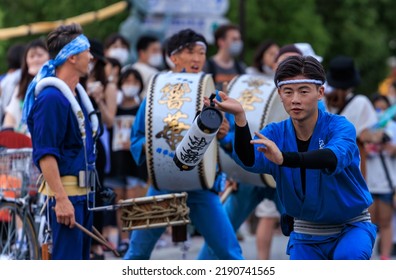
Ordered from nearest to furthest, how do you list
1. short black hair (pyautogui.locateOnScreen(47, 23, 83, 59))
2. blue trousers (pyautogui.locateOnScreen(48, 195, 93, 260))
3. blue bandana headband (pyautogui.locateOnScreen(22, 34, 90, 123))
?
blue trousers (pyautogui.locateOnScreen(48, 195, 93, 260)), blue bandana headband (pyautogui.locateOnScreen(22, 34, 90, 123)), short black hair (pyautogui.locateOnScreen(47, 23, 83, 59))

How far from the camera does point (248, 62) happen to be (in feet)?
105

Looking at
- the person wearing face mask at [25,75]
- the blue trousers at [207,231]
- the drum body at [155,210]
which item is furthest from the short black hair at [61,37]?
the person wearing face mask at [25,75]

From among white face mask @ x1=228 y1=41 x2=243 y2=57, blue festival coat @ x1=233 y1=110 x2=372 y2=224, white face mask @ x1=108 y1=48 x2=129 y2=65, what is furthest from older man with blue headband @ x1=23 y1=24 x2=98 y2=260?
white face mask @ x1=108 y1=48 x2=129 y2=65

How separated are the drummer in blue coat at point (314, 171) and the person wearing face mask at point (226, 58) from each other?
242 inches

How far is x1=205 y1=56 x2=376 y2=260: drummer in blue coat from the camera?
6.37 metres

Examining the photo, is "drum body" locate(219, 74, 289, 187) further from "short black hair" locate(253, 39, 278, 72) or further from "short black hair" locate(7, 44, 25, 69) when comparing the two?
"short black hair" locate(253, 39, 278, 72)

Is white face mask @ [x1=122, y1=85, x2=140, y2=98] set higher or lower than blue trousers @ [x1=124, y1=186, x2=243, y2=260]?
higher

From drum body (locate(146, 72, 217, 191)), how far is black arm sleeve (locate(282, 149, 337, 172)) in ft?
7.52

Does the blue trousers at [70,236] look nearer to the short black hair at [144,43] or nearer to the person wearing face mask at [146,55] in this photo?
the person wearing face mask at [146,55]

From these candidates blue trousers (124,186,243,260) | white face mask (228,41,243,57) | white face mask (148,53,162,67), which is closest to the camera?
blue trousers (124,186,243,260)

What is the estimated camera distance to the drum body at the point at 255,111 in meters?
9.17

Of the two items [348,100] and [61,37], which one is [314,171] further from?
[348,100]

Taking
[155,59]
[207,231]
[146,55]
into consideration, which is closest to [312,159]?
[207,231]
